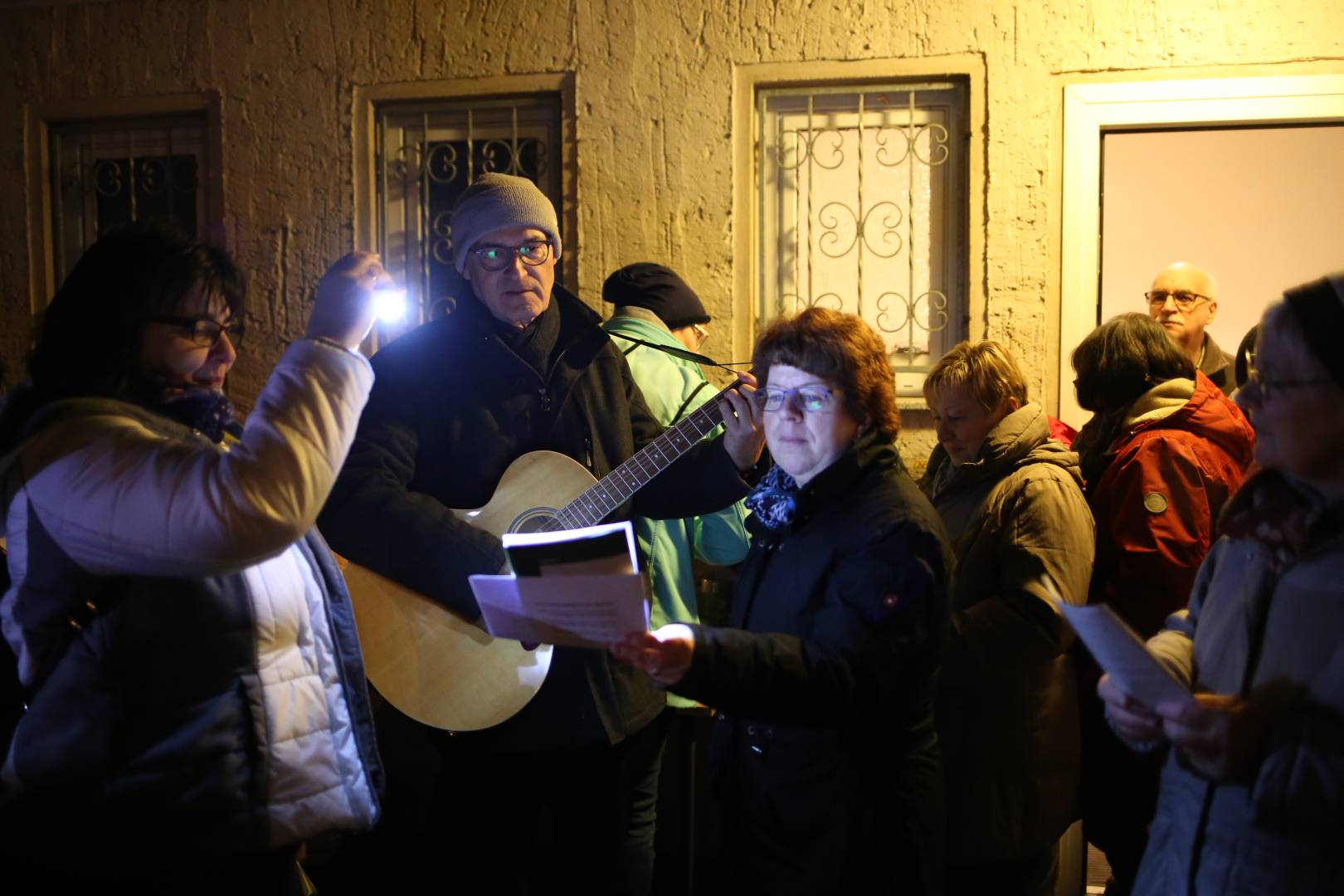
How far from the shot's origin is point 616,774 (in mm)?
2807

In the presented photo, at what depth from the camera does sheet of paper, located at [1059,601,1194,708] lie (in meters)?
1.57

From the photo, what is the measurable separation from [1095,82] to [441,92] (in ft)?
9.72

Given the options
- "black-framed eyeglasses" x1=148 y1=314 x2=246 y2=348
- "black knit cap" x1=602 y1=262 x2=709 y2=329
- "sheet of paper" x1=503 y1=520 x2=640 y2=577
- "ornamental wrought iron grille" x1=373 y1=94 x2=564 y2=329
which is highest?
"ornamental wrought iron grille" x1=373 y1=94 x2=564 y2=329

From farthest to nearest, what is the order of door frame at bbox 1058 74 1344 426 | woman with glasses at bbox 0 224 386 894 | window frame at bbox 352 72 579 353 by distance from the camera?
window frame at bbox 352 72 579 353
door frame at bbox 1058 74 1344 426
woman with glasses at bbox 0 224 386 894

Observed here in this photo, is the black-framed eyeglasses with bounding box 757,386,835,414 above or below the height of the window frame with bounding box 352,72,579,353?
below

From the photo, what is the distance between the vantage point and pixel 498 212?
296 cm

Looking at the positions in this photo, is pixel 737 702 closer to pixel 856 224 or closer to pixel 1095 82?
pixel 856 224

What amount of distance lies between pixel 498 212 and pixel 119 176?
3469 mm

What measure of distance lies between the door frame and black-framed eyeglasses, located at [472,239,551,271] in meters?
2.68

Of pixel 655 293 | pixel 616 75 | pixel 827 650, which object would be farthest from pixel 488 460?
pixel 616 75

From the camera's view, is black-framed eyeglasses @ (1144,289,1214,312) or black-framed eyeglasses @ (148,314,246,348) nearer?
black-framed eyeglasses @ (148,314,246,348)

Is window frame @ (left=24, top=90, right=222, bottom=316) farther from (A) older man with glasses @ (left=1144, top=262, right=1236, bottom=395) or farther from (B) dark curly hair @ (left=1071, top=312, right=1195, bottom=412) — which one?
(A) older man with glasses @ (left=1144, top=262, right=1236, bottom=395)

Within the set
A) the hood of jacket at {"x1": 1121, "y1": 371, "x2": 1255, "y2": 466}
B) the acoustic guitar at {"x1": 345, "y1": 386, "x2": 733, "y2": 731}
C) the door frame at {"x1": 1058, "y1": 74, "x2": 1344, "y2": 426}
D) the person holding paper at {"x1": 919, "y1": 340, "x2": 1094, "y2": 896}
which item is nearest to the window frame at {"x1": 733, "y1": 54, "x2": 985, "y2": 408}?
the door frame at {"x1": 1058, "y1": 74, "x2": 1344, "y2": 426}

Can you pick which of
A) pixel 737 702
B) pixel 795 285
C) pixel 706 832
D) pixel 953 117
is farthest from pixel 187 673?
pixel 953 117
